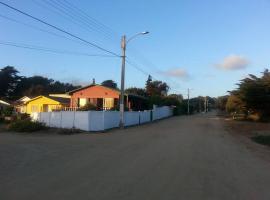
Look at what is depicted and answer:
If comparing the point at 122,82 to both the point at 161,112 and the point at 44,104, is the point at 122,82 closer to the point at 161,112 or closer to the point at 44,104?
the point at 44,104

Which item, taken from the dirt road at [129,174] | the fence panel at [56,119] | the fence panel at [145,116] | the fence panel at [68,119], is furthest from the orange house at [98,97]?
the dirt road at [129,174]

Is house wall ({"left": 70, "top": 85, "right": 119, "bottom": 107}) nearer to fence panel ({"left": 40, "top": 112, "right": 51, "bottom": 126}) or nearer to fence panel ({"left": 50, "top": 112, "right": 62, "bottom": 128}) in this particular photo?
fence panel ({"left": 40, "top": 112, "right": 51, "bottom": 126})

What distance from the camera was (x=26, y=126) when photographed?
33062 mm

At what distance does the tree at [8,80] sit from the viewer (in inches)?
4138

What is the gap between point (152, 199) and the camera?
945 cm

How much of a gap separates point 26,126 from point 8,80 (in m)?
77.5

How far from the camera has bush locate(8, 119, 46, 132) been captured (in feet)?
108

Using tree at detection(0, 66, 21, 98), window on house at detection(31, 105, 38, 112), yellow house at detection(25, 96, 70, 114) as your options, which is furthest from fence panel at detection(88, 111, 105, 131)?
tree at detection(0, 66, 21, 98)

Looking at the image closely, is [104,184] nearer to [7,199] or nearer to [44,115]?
[7,199]

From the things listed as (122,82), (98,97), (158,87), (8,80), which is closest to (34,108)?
(98,97)

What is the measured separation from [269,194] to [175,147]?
35.8ft

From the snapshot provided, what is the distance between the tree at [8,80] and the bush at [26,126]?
73676 millimetres

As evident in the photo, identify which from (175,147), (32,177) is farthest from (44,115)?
(32,177)

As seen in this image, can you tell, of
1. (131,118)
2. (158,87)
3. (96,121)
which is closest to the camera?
(96,121)
